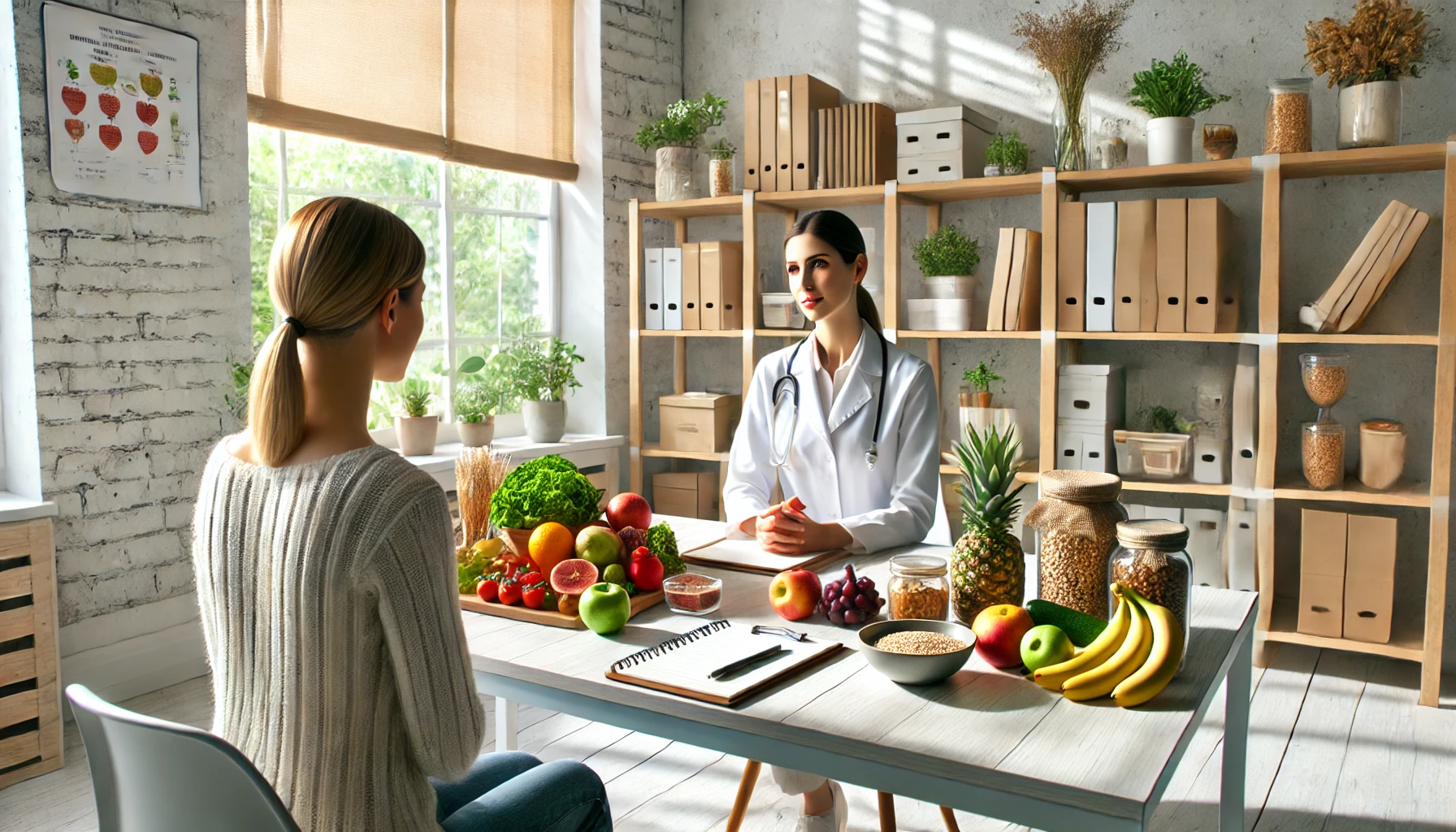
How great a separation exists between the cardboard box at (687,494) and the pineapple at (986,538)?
3174mm

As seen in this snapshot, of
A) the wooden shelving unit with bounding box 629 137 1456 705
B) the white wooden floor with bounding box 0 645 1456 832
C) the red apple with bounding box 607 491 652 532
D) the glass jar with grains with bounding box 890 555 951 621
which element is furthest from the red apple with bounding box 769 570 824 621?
the wooden shelving unit with bounding box 629 137 1456 705

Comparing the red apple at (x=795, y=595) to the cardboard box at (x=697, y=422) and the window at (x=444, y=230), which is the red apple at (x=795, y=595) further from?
the cardboard box at (x=697, y=422)

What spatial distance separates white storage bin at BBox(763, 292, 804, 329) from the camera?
4391mm

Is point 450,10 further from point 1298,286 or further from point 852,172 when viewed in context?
point 1298,286

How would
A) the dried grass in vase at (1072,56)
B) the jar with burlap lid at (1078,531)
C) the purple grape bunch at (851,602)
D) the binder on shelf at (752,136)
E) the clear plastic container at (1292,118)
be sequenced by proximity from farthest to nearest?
the binder on shelf at (752,136)
the dried grass in vase at (1072,56)
the clear plastic container at (1292,118)
the purple grape bunch at (851,602)
the jar with burlap lid at (1078,531)

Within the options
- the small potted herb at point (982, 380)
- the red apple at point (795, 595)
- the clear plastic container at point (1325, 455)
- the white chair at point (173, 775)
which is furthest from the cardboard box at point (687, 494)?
the white chair at point (173, 775)

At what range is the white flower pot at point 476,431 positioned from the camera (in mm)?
4184

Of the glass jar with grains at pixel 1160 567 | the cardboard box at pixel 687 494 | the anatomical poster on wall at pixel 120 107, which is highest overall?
the anatomical poster on wall at pixel 120 107

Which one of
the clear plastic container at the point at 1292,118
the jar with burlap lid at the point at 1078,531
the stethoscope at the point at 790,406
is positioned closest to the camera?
the jar with burlap lid at the point at 1078,531

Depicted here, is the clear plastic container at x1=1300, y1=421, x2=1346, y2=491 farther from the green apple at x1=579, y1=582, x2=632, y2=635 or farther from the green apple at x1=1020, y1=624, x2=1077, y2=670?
the green apple at x1=579, y1=582, x2=632, y2=635

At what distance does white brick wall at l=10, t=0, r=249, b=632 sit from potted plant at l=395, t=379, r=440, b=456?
664 millimetres

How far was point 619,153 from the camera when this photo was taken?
191 inches

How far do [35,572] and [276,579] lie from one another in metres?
2.11

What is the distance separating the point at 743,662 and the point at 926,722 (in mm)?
285
